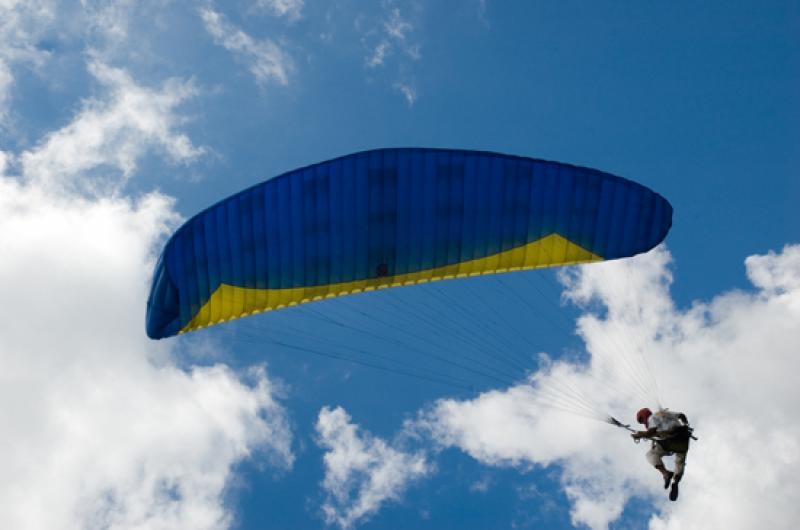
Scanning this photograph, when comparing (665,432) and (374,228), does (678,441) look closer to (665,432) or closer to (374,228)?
(665,432)

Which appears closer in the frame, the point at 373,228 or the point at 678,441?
the point at 373,228

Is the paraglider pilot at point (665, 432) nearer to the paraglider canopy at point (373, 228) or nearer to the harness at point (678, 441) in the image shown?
the harness at point (678, 441)

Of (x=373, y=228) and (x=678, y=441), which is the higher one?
(x=373, y=228)

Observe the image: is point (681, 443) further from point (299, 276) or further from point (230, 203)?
point (230, 203)

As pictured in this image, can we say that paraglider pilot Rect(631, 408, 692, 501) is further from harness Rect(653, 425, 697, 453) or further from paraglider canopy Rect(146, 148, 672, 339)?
paraglider canopy Rect(146, 148, 672, 339)

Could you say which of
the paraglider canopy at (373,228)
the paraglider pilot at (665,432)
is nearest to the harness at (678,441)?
the paraglider pilot at (665,432)

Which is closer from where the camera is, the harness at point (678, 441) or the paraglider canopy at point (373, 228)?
the paraglider canopy at point (373, 228)

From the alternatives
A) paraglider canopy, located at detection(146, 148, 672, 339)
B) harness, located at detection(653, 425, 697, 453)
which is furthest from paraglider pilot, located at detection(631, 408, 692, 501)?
paraglider canopy, located at detection(146, 148, 672, 339)

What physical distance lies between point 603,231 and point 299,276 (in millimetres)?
6088

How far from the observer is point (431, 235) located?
16.8 meters

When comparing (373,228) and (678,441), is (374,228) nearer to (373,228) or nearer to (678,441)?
(373,228)

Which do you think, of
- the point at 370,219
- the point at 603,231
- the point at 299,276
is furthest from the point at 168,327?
the point at 603,231

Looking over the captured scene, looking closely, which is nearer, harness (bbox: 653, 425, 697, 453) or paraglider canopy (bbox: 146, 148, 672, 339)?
paraglider canopy (bbox: 146, 148, 672, 339)

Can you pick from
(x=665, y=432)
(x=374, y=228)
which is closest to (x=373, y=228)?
(x=374, y=228)
